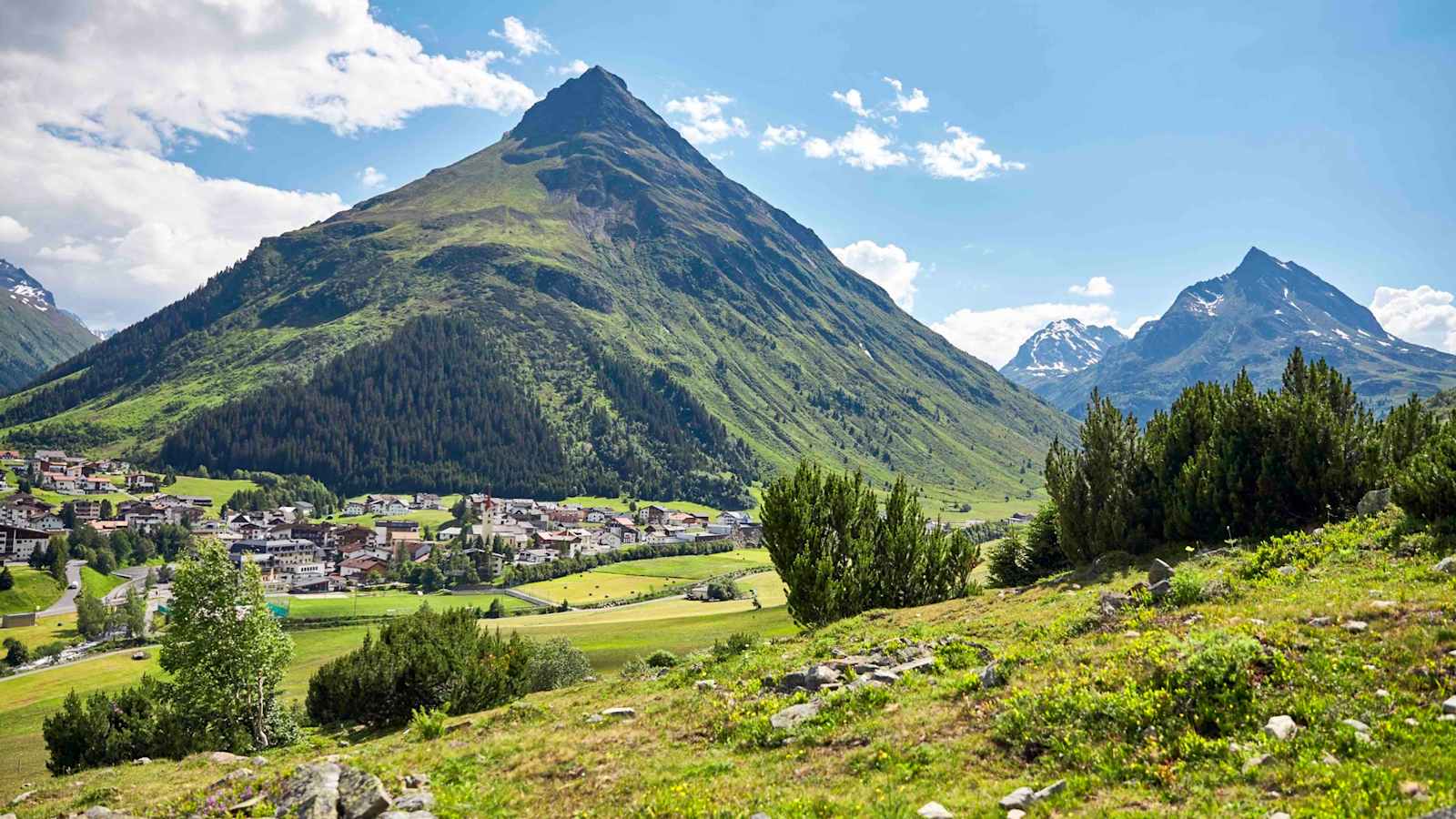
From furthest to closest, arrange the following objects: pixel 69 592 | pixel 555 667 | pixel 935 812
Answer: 1. pixel 69 592
2. pixel 555 667
3. pixel 935 812

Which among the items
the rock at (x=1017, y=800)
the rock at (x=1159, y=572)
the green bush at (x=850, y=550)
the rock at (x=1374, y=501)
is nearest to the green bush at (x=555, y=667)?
the green bush at (x=850, y=550)

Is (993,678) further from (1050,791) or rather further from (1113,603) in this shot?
(1113,603)

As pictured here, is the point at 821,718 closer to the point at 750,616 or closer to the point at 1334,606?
the point at 1334,606

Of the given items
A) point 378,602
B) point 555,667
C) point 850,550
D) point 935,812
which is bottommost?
point 378,602

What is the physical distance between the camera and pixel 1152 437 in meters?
38.4

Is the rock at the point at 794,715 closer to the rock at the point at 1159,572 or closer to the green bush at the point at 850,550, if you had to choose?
the rock at the point at 1159,572

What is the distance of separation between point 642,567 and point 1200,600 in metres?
172

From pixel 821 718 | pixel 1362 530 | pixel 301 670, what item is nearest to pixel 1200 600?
pixel 1362 530

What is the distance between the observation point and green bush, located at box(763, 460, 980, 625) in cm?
3678

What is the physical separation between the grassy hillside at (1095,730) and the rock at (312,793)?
6.29 ft

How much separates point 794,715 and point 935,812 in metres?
6.55

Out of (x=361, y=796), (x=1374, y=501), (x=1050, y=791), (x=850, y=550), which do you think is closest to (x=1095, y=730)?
(x=1050, y=791)

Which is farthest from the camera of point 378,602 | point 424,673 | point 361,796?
point 378,602

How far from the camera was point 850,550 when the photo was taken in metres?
38.5
